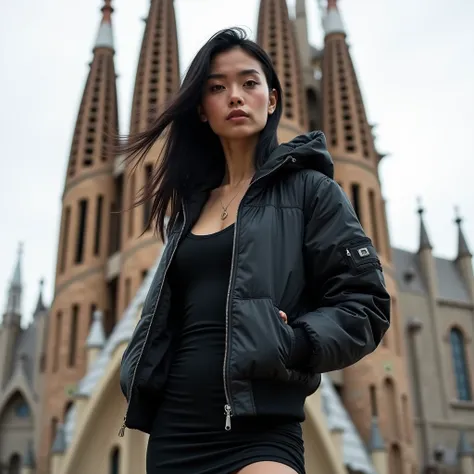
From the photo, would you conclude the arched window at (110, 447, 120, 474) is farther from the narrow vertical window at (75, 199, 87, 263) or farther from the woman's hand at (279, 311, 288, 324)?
the woman's hand at (279, 311, 288, 324)

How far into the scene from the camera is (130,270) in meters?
22.1

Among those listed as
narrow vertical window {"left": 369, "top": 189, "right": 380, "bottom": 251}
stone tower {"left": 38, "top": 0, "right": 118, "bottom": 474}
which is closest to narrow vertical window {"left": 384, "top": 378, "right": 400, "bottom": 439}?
narrow vertical window {"left": 369, "top": 189, "right": 380, "bottom": 251}

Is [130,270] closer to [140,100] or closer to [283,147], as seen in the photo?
[140,100]

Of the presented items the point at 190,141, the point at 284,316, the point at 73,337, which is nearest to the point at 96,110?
the point at 73,337

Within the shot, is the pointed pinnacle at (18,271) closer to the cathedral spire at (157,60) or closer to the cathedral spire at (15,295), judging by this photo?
the cathedral spire at (15,295)

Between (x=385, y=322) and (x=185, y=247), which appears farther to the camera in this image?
(x=185, y=247)

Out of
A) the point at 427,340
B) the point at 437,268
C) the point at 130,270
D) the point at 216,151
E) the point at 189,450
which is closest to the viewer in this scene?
the point at 189,450

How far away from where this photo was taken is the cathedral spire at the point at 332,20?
2798cm

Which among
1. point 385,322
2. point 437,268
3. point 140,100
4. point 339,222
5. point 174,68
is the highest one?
point 174,68

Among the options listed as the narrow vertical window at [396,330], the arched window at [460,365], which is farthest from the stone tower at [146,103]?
the arched window at [460,365]

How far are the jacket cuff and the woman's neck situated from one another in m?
0.64

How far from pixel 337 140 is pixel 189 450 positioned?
23663mm

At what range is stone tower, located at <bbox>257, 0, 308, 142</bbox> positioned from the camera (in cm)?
2436

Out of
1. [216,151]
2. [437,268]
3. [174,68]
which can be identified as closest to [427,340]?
[437,268]
